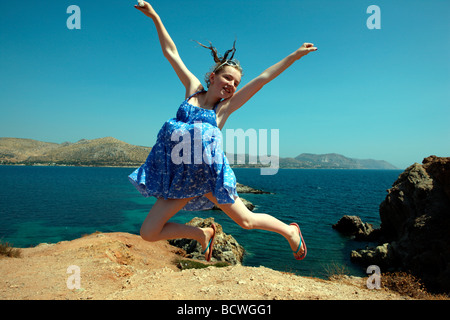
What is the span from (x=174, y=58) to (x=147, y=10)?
657mm

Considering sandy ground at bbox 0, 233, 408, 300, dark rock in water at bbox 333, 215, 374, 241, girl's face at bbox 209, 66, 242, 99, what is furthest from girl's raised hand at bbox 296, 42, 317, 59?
dark rock in water at bbox 333, 215, 374, 241

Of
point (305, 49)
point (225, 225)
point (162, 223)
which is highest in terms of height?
point (305, 49)

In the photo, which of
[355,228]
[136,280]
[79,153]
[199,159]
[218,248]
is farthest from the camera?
[79,153]

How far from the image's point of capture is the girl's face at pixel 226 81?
138 inches

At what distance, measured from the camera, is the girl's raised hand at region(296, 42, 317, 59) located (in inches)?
135

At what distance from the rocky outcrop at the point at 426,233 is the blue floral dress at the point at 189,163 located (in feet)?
39.8

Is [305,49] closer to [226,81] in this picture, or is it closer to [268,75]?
[268,75]

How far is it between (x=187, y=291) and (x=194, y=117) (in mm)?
2952

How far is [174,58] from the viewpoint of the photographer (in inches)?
149

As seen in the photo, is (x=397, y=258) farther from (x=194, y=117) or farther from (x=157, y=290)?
(x=194, y=117)

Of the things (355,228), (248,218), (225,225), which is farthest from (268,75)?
(355,228)

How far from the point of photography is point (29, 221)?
26938 millimetres

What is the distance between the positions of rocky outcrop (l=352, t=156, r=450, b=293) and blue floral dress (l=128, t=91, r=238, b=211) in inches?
478

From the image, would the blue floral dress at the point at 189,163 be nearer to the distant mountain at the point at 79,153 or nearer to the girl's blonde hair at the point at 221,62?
the girl's blonde hair at the point at 221,62
